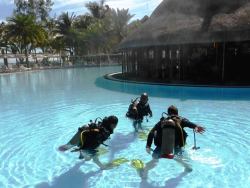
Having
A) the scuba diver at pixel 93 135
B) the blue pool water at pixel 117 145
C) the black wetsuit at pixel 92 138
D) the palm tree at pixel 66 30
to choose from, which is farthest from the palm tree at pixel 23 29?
the black wetsuit at pixel 92 138

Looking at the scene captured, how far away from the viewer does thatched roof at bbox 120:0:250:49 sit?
17447 mm

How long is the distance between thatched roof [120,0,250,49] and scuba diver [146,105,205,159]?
13.2m

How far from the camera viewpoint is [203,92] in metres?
15.7

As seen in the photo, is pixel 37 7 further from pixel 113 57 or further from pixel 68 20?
pixel 113 57

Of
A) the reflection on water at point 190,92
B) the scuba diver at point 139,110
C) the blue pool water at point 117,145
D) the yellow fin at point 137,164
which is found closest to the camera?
the blue pool water at point 117,145

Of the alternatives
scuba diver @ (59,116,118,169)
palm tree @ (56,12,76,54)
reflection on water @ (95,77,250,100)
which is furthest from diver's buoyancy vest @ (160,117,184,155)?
palm tree @ (56,12,76,54)

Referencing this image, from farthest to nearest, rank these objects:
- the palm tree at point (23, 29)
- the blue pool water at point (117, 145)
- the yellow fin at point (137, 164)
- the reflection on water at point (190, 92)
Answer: the palm tree at point (23, 29), the reflection on water at point (190, 92), the yellow fin at point (137, 164), the blue pool water at point (117, 145)

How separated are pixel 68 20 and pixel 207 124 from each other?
46128mm

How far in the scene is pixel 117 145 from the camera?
7.54m

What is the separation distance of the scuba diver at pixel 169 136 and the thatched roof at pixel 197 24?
43.4ft

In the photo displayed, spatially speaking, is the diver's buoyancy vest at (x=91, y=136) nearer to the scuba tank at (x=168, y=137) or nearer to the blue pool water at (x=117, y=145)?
the blue pool water at (x=117, y=145)

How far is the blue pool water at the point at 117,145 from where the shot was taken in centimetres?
569

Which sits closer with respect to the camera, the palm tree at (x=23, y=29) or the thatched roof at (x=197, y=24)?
the thatched roof at (x=197, y=24)

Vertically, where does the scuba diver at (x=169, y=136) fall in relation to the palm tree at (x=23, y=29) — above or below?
below
